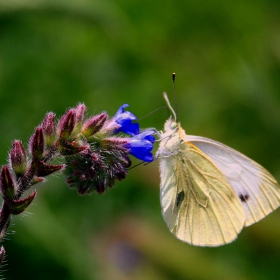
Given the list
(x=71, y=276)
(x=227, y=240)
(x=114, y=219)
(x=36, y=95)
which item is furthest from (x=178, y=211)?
(x=36, y=95)

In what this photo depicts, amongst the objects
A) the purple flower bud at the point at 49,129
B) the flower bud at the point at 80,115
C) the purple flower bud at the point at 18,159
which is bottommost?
the purple flower bud at the point at 18,159

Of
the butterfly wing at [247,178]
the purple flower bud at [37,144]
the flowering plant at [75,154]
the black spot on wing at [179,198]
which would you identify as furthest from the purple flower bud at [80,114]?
the black spot on wing at [179,198]

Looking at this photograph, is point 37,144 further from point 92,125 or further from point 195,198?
point 195,198

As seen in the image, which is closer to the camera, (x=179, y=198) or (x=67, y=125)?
(x=67, y=125)

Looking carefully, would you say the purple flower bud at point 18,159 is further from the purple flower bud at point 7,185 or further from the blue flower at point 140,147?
the blue flower at point 140,147

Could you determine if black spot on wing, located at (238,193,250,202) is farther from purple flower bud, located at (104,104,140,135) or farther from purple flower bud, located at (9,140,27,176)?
purple flower bud, located at (9,140,27,176)

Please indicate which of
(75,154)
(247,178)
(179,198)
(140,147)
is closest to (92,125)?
(75,154)

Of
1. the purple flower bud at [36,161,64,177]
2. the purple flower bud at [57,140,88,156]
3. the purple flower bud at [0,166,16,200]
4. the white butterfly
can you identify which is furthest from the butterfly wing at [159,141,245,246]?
the purple flower bud at [0,166,16,200]
